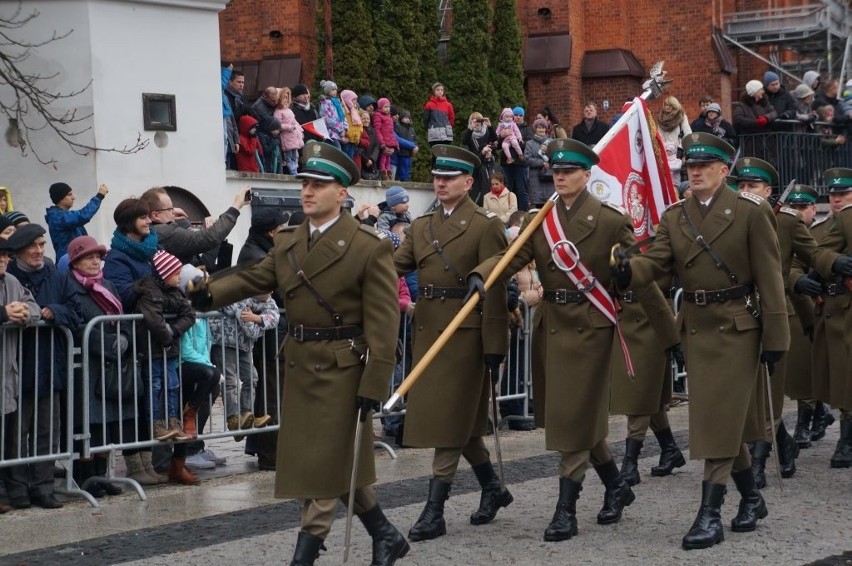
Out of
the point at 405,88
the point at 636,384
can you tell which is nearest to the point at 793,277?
the point at 636,384

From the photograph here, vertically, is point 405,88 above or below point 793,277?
above

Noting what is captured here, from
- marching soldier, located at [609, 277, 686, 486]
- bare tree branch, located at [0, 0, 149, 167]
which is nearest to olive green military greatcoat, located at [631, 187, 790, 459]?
marching soldier, located at [609, 277, 686, 486]

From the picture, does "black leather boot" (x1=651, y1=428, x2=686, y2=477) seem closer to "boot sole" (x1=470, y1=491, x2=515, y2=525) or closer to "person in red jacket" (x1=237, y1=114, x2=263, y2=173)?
"boot sole" (x1=470, y1=491, x2=515, y2=525)

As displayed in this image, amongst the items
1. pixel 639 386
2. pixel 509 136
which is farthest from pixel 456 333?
pixel 509 136

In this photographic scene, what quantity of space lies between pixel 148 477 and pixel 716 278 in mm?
4228

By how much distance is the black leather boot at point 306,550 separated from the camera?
7.09 metres

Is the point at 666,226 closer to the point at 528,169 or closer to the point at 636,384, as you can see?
the point at 636,384

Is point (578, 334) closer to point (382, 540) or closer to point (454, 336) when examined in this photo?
point (454, 336)

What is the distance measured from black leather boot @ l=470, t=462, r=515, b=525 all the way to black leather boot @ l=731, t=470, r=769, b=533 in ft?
4.27

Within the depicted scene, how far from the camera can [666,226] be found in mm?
8719

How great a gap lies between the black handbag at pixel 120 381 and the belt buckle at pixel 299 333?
3.02m

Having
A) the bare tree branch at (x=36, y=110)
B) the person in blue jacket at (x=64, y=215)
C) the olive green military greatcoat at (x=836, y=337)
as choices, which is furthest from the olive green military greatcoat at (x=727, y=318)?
the bare tree branch at (x=36, y=110)

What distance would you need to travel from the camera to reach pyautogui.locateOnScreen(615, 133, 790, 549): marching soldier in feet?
27.2

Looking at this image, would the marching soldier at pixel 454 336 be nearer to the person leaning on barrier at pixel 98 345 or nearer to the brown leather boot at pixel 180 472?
the person leaning on barrier at pixel 98 345
